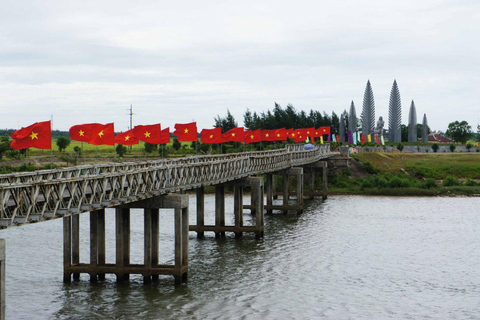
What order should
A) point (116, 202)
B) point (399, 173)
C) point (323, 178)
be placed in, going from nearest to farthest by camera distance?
point (116, 202) → point (323, 178) → point (399, 173)

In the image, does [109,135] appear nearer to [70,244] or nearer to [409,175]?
[70,244]

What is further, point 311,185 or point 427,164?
point 427,164

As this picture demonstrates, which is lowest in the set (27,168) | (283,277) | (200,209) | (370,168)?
(283,277)

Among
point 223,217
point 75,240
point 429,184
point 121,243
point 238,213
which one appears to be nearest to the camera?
point 121,243

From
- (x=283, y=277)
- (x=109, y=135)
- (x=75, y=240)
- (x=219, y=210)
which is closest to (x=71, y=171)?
(x=109, y=135)

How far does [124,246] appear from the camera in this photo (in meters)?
32.8

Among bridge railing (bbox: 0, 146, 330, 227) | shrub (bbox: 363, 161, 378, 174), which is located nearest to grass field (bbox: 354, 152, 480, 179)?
shrub (bbox: 363, 161, 378, 174)

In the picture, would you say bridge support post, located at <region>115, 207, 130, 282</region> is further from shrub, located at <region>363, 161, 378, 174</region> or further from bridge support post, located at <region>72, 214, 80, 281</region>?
shrub, located at <region>363, 161, 378, 174</region>

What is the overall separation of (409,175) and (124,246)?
72.5 metres

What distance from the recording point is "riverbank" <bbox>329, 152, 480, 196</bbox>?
8712cm

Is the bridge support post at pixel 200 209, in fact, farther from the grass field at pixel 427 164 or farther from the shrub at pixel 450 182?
the grass field at pixel 427 164

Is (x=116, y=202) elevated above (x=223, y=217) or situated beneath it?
elevated above

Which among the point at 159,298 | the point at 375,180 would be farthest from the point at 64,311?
the point at 375,180

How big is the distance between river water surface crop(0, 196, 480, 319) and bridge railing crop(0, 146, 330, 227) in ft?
14.7
